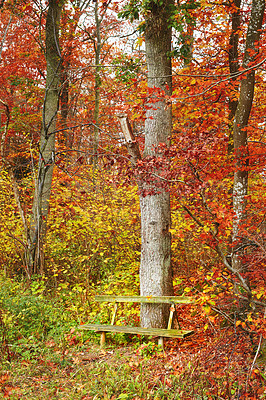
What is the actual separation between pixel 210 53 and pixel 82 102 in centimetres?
930

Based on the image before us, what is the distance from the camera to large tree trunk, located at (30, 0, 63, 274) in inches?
311

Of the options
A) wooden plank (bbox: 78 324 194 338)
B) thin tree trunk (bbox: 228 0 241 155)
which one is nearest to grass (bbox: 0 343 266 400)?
wooden plank (bbox: 78 324 194 338)

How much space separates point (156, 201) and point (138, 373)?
8.45 feet

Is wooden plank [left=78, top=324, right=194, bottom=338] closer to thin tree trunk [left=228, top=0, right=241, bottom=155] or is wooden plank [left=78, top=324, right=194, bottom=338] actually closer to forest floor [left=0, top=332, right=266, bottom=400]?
forest floor [left=0, top=332, right=266, bottom=400]

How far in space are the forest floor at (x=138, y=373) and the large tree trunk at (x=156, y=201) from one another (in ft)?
2.80

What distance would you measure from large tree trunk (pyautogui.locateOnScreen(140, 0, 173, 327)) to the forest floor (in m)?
0.85

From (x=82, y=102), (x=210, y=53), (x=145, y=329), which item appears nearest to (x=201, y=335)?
(x=145, y=329)

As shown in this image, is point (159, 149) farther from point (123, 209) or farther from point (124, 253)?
point (124, 253)

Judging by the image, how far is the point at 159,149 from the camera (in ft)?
19.5

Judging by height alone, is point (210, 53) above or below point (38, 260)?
above

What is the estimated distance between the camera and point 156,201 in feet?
19.6

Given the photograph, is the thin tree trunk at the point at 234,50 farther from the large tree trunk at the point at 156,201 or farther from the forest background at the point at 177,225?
the large tree trunk at the point at 156,201

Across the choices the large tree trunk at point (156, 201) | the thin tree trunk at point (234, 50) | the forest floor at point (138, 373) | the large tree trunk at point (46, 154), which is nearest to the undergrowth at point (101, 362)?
→ the forest floor at point (138, 373)

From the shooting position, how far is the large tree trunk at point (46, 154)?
25.9 feet
